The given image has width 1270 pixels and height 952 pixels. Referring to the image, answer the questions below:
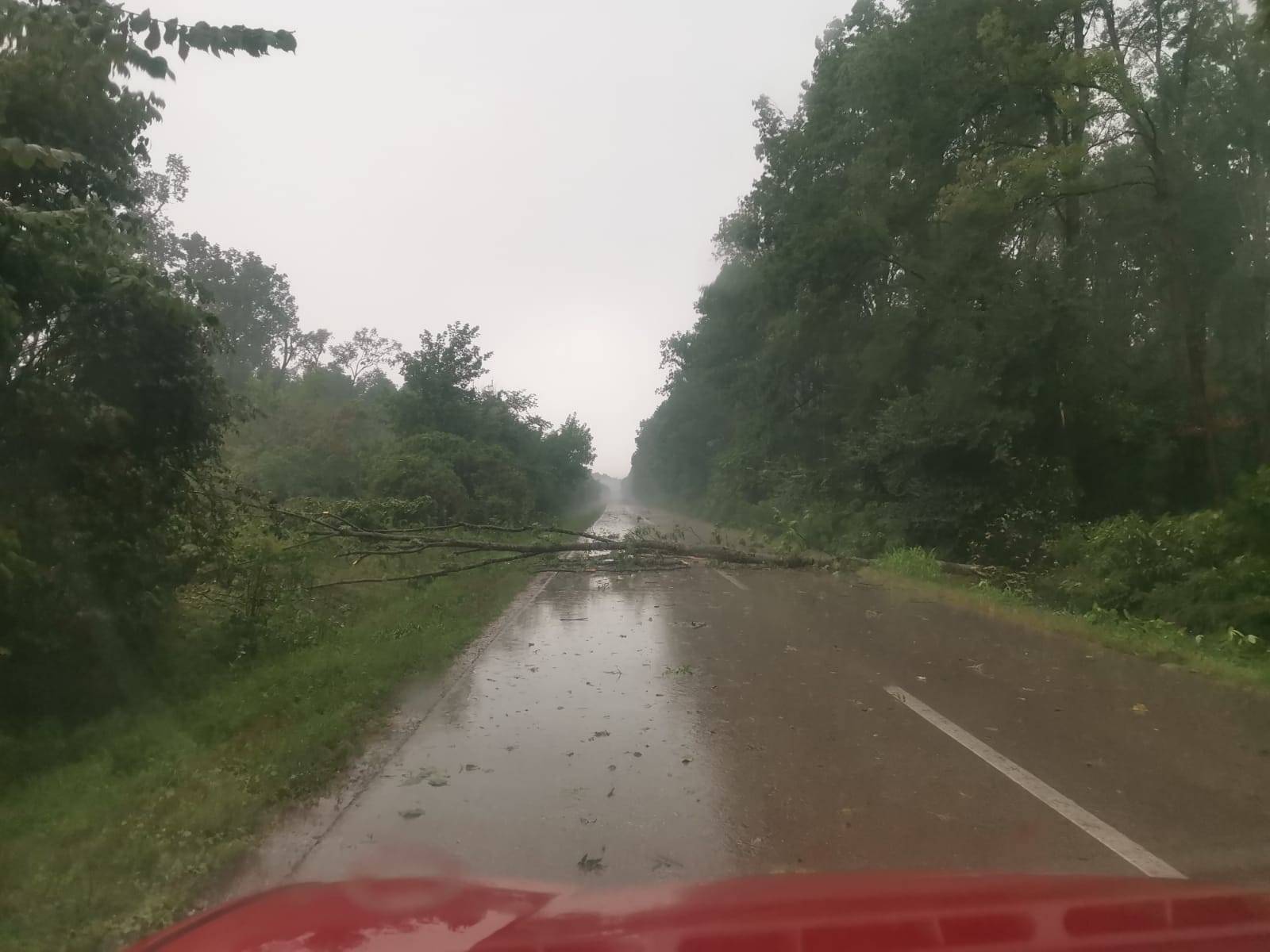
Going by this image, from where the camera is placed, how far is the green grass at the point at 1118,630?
9.66m

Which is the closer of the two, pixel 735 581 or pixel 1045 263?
pixel 735 581

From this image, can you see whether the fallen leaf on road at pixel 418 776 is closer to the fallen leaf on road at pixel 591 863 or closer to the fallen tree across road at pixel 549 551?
the fallen leaf on road at pixel 591 863

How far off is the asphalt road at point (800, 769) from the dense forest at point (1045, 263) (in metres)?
8.60

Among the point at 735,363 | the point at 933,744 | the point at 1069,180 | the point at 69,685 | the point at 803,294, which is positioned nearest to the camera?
the point at 933,744

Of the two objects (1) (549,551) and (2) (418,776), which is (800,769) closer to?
(2) (418,776)

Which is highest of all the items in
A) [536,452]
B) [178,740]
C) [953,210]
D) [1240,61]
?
[1240,61]

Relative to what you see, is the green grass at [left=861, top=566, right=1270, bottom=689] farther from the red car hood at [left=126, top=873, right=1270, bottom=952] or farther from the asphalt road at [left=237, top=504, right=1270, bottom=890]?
the red car hood at [left=126, top=873, right=1270, bottom=952]

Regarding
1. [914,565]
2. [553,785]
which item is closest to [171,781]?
[553,785]

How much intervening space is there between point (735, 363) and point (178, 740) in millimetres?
38264

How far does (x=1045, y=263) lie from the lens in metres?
21.8

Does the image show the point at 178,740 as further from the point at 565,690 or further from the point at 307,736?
the point at 565,690

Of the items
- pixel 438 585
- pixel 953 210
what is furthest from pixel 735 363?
pixel 438 585

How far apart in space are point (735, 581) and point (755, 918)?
15676mm

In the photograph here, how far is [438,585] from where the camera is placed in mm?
17375
